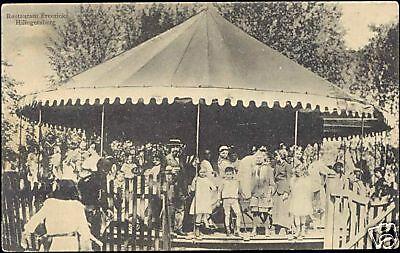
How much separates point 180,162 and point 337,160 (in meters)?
0.91

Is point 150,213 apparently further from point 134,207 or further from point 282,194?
point 282,194

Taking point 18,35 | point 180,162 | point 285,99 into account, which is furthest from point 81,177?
point 285,99

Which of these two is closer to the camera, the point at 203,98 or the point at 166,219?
the point at 203,98

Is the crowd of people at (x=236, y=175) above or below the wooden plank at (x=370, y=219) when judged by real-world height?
above

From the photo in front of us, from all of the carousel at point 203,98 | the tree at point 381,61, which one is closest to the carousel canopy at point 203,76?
the carousel at point 203,98

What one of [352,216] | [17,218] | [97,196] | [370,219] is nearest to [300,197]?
[352,216]

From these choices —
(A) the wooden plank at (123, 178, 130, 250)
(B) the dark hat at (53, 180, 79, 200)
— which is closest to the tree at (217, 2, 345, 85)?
(A) the wooden plank at (123, 178, 130, 250)

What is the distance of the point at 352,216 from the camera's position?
150 inches

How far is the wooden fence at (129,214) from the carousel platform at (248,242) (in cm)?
11

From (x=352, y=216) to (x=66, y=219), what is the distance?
165 cm

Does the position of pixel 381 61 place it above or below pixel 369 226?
above

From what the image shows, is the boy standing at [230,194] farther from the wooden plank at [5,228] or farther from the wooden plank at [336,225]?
the wooden plank at [5,228]

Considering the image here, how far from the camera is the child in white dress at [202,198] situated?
12.4 feet

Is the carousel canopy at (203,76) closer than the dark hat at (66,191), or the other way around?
the carousel canopy at (203,76)
